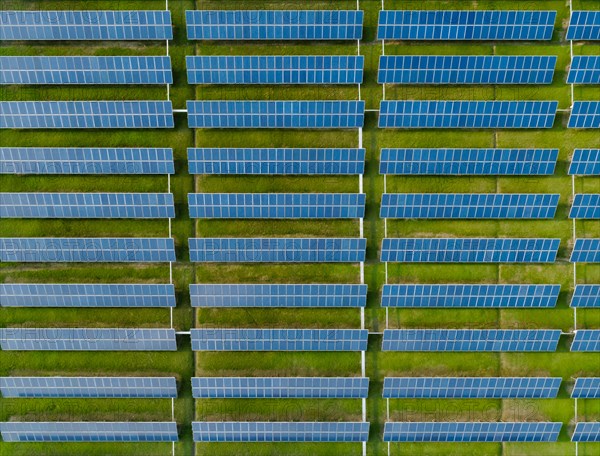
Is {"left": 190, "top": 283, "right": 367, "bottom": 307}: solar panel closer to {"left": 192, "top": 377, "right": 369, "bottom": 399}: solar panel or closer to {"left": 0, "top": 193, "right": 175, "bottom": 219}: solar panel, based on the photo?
{"left": 192, "top": 377, "right": 369, "bottom": 399}: solar panel

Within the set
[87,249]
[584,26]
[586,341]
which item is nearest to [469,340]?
[586,341]

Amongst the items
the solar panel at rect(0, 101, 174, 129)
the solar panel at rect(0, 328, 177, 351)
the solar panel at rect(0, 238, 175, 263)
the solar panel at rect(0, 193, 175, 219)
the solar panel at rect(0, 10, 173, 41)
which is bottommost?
the solar panel at rect(0, 328, 177, 351)

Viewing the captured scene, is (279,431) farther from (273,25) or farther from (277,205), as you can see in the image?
(273,25)

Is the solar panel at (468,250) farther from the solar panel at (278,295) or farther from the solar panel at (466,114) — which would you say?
the solar panel at (466,114)

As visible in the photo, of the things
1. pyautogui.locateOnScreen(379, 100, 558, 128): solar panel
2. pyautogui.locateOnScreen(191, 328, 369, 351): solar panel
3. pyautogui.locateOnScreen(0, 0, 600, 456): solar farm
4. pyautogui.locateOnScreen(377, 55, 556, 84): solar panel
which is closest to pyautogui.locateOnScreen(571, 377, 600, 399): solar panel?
pyautogui.locateOnScreen(0, 0, 600, 456): solar farm

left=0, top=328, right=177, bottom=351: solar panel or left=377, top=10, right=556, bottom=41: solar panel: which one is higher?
left=377, top=10, right=556, bottom=41: solar panel

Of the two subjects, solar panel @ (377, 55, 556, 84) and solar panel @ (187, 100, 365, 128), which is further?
solar panel @ (377, 55, 556, 84)

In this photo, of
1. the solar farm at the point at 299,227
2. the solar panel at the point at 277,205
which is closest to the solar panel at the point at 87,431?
the solar farm at the point at 299,227
